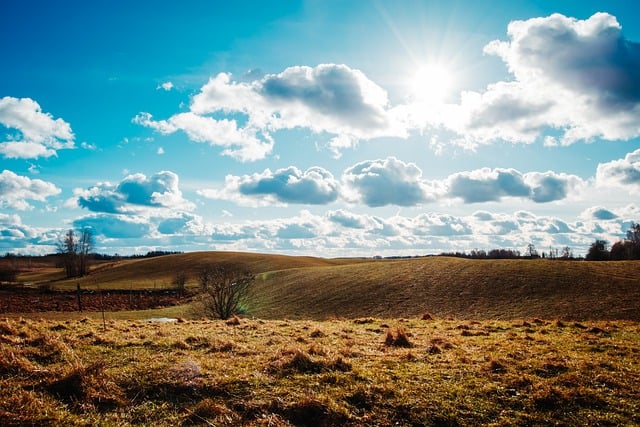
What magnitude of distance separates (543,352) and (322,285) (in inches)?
1920

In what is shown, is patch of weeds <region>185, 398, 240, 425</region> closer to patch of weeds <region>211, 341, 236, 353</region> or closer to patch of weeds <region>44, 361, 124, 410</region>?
patch of weeds <region>44, 361, 124, 410</region>

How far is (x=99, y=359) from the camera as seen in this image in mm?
10555

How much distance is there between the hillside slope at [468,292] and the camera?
37906 millimetres

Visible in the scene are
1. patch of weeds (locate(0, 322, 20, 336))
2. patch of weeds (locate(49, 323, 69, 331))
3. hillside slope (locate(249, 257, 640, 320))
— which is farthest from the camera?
hillside slope (locate(249, 257, 640, 320))

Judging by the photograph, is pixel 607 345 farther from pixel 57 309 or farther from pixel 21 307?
pixel 21 307

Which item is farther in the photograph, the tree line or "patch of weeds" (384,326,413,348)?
the tree line

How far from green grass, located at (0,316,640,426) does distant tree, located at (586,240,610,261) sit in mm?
123847

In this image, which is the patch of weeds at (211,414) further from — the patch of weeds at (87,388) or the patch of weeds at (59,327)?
the patch of weeds at (59,327)

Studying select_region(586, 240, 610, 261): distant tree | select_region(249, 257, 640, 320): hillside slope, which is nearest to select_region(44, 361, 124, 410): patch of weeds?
select_region(249, 257, 640, 320): hillside slope

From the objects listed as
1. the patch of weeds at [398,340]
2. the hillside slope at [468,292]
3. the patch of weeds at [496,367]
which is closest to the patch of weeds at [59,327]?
the patch of weeds at [398,340]

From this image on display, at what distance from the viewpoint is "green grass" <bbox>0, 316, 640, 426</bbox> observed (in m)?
7.73

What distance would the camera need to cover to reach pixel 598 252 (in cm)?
11669

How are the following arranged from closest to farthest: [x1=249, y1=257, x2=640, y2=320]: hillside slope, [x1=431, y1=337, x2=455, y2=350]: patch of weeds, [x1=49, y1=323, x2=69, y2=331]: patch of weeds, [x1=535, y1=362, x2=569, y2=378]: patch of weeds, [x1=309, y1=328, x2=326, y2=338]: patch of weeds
A: 1. [x1=535, y1=362, x2=569, y2=378]: patch of weeds
2. [x1=431, y1=337, x2=455, y2=350]: patch of weeds
3. [x1=49, y1=323, x2=69, y2=331]: patch of weeds
4. [x1=309, y1=328, x2=326, y2=338]: patch of weeds
5. [x1=249, y1=257, x2=640, y2=320]: hillside slope

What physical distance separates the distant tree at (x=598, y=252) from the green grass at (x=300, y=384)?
123847mm
